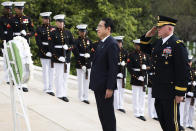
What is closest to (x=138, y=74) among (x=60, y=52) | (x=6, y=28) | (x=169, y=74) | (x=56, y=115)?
(x=60, y=52)

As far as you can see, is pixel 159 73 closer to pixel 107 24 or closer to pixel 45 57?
pixel 107 24

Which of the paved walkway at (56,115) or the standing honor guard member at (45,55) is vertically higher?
the standing honor guard member at (45,55)

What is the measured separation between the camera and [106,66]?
503 centimetres

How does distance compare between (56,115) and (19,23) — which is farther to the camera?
(19,23)

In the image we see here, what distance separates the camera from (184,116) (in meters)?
11.3

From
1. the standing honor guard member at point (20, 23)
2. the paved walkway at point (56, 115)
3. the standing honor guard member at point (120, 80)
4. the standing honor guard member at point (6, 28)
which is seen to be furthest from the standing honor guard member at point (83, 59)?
the standing honor guard member at point (6, 28)

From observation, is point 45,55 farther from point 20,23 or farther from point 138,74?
point 138,74

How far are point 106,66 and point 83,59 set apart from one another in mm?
4435

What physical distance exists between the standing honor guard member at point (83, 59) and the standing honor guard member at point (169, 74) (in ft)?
15.0

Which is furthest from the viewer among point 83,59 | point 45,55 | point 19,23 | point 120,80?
point 120,80

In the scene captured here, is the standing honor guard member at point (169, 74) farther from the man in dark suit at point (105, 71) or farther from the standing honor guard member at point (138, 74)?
the standing honor guard member at point (138, 74)

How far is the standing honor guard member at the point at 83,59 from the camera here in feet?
30.9

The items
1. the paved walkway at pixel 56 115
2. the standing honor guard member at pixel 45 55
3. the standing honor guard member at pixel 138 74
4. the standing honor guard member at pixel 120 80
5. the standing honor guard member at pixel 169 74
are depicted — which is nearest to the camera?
the standing honor guard member at pixel 169 74

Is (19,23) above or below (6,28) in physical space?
above
